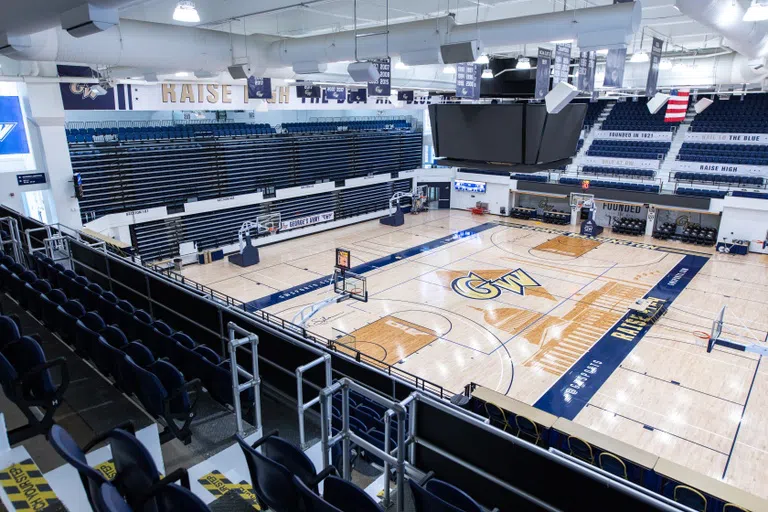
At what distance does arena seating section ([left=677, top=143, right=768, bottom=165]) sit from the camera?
2569 centimetres

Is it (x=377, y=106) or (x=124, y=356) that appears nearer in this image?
(x=124, y=356)

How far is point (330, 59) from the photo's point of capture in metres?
11.5

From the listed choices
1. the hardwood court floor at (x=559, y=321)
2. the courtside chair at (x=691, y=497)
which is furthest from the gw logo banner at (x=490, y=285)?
the courtside chair at (x=691, y=497)

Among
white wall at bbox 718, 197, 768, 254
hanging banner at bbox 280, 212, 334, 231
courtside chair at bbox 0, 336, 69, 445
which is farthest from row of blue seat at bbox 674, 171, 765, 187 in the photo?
courtside chair at bbox 0, 336, 69, 445

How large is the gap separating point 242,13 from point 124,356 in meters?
7.91

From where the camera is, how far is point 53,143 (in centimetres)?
1630

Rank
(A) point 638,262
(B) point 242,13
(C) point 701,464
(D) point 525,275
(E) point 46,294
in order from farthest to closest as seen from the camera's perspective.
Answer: (A) point 638,262 → (D) point 525,275 → (B) point 242,13 → (C) point 701,464 → (E) point 46,294

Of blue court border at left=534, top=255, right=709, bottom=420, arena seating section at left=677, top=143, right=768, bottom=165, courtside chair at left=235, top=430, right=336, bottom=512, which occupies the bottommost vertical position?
blue court border at left=534, top=255, right=709, bottom=420

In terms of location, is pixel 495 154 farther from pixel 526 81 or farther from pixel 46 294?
pixel 46 294

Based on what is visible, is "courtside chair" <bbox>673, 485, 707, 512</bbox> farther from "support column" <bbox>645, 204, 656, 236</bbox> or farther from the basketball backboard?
"support column" <bbox>645, 204, 656, 236</bbox>

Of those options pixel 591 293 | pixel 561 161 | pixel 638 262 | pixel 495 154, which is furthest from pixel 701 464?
pixel 638 262

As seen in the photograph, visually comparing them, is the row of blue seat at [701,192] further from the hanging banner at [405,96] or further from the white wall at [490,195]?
the hanging banner at [405,96]

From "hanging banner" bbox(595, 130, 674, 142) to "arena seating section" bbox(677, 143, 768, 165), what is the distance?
1.30 m

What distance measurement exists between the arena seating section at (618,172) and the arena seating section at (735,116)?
15.0 ft
